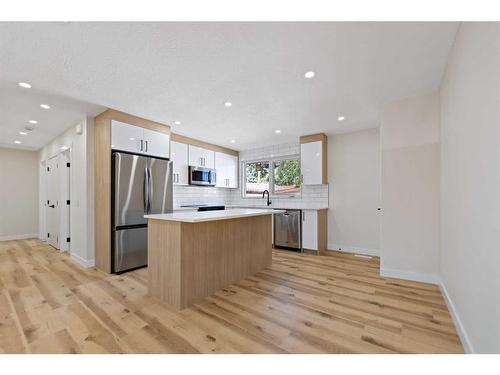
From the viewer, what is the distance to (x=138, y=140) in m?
3.53

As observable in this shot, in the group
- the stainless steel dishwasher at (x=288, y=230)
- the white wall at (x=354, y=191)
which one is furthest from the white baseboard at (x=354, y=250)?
the stainless steel dishwasher at (x=288, y=230)

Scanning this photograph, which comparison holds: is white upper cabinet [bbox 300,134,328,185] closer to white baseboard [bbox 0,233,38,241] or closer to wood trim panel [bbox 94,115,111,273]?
wood trim panel [bbox 94,115,111,273]

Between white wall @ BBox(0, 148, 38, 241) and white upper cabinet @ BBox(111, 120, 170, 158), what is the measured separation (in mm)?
4804

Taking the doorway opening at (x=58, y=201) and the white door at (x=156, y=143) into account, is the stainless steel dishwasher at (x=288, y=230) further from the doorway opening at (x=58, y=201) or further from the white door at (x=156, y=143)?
the doorway opening at (x=58, y=201)

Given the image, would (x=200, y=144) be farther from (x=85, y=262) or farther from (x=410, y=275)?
(x=410, y=275)

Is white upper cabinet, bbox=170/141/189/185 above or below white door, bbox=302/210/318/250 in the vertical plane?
above

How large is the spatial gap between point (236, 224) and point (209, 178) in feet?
8.10

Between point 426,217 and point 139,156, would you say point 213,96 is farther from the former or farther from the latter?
point 426,217

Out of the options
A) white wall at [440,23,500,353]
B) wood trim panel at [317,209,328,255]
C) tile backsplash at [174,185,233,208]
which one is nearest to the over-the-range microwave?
tile backsplash at [174,185,233,208]

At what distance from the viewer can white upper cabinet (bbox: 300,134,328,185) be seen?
4562 millimetres

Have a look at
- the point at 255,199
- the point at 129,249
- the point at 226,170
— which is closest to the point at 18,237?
the point at 129,249

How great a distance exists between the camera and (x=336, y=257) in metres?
4.05

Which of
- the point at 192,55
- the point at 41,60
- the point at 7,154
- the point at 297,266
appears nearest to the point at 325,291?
the point at 297,266

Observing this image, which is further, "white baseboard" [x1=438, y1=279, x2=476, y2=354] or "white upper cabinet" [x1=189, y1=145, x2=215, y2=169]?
"white upper cabinet" [x1=189, y1=145, x2=215, y2=169]
